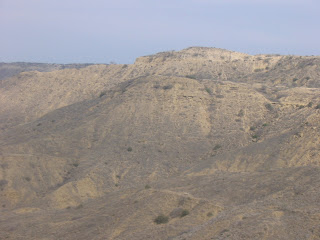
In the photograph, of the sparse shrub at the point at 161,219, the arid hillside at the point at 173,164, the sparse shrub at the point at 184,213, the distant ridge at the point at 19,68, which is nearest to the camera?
the arid hillside at the point at 173,164

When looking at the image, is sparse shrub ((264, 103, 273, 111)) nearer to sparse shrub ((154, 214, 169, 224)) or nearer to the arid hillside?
the arid hillside

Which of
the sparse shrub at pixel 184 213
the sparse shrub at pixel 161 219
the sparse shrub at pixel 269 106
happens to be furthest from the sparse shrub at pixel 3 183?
the sparse shrub at pixel 269 106

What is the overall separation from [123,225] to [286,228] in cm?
711

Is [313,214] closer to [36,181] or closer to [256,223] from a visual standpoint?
[256,223]

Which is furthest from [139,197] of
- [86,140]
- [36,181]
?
[86,140]

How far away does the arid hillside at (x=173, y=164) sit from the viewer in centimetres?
1537

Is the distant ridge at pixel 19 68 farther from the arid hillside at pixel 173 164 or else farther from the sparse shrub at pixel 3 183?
the sparse shrub at pixel 3 183

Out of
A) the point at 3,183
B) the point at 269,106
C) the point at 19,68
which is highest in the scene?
the point at 19,68

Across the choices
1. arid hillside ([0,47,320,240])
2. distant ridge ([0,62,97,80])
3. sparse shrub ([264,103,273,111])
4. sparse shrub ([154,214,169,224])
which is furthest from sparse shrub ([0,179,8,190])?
distant ridge ([0,62,97,80])

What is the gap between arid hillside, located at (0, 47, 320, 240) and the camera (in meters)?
15.4

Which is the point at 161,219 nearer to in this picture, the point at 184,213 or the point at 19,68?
the point at 184,213

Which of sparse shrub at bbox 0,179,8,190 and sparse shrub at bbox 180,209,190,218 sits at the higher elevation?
sparse shrub at bbox 180,209,190,218

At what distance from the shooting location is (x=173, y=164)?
3203 centimetres

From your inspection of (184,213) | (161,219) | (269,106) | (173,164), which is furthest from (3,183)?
(269,106)
